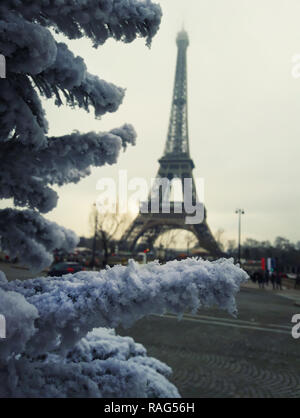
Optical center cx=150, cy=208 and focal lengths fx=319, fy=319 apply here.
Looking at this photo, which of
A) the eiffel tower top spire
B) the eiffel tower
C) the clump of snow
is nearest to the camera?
the clump of snow

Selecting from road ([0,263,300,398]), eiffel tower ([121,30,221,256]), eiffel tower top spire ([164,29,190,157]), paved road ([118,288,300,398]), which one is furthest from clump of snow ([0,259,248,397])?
eiffel tower top spire ([164,29,190,157])

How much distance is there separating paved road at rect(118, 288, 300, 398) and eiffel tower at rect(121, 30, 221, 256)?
86.8 ft

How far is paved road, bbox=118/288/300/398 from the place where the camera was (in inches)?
214

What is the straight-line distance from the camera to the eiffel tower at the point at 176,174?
135 feet

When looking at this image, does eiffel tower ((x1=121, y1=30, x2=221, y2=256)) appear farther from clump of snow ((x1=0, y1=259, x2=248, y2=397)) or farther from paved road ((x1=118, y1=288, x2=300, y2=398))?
clump of snow ((x1=0, y1=259, x2=248, y2=397))

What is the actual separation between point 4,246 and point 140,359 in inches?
53.5

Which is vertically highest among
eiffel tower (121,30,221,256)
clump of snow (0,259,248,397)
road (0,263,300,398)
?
eiffel tower (121,30,221,256)

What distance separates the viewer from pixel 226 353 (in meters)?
7.38

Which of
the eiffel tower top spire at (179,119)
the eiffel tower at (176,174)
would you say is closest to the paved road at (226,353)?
the eiffel tower at (176,174)

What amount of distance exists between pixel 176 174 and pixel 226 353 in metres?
37.5

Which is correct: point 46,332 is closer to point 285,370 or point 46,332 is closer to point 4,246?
point 4,246

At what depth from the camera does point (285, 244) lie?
337 feet

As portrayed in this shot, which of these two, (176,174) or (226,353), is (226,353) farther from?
(176,174)

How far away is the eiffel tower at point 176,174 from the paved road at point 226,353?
26.5 metres
